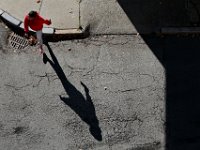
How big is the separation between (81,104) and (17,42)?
2478 mm

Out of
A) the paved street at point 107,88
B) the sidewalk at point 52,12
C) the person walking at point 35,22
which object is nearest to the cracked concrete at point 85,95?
the paved street at point 107,88

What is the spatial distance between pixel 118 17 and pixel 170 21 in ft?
4.67

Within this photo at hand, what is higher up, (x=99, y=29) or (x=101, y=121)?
(x=99, y=29)

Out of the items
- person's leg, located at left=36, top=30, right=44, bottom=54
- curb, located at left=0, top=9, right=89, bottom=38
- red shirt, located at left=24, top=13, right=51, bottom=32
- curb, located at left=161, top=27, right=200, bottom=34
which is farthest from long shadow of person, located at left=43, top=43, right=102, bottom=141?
curb, located at left=161, top=27, right=200, bottom=34

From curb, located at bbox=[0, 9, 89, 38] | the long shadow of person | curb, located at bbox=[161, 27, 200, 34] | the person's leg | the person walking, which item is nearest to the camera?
the person walking

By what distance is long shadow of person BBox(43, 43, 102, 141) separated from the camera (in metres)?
11.4

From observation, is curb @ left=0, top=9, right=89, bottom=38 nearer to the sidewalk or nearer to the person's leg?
the sidewalk

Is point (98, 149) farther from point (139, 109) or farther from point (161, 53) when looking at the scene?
point (161, 53)

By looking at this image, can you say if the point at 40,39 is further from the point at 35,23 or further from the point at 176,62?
the point at 176,62

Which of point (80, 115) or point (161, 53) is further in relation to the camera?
point (161, 53)

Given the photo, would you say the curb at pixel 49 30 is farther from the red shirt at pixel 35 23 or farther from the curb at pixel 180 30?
the curb at pixel 180 30

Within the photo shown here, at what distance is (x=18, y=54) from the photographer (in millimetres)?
12320

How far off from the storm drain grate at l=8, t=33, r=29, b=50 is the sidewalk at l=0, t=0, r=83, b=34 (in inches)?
12.6

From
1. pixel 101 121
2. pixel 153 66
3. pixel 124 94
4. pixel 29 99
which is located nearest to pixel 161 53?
pixel 153 66
